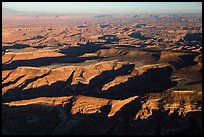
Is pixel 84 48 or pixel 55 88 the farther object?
pixel 84 48

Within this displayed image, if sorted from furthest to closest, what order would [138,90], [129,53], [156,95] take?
[129,53] → [138,90] → [156,95]

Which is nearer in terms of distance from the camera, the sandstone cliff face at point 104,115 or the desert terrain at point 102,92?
the sandstone cliff face at point 104,115

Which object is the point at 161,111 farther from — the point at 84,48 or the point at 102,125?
the point at 84,48

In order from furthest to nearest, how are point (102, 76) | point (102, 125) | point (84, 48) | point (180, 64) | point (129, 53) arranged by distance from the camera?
point (84, 48)
point (129, 53)
point (180, 64)
point (102, 76)
point (102, 125)

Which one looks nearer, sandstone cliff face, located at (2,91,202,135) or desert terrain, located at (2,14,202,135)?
sandstone cliff face, located at (2,91,202,135)

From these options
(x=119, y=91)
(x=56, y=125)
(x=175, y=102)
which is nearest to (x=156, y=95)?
(x=175, y=102)

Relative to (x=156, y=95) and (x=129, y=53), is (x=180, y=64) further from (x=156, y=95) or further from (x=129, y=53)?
(x=156, y=95)

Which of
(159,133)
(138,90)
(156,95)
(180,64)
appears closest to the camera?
(159,133)

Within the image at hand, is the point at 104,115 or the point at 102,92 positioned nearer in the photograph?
the point at 104,115

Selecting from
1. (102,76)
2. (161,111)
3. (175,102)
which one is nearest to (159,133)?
(161,111)
